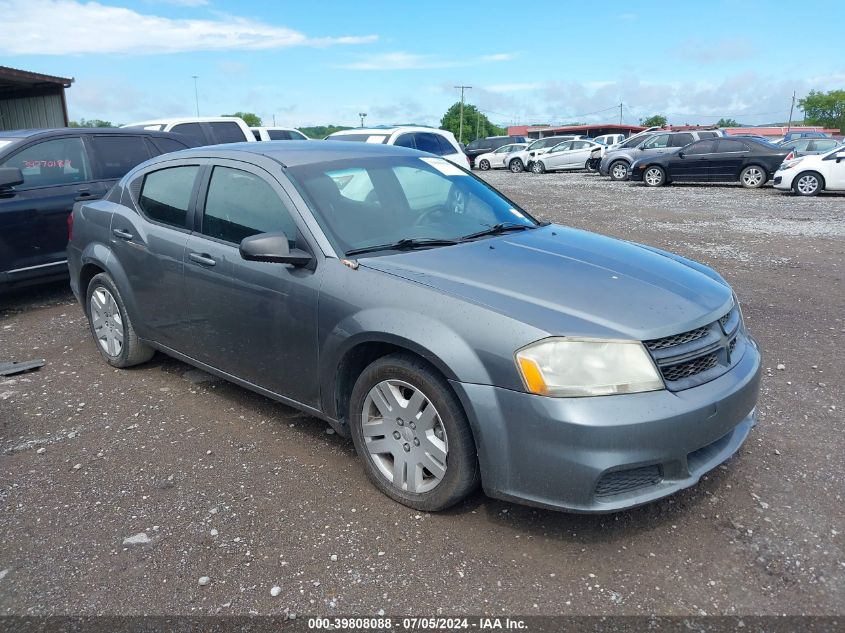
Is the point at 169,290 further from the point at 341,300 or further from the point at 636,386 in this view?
the point at 636,386

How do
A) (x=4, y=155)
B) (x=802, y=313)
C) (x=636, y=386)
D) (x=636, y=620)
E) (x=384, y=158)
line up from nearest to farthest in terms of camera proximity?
(x=636, y=620), (x=636, y=386), (x=384, y=158), (x=802, y=313), (x=4, y=155)

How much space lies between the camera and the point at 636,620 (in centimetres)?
246

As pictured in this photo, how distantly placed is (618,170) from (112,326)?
71.6 ft

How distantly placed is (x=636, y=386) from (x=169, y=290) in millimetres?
2955

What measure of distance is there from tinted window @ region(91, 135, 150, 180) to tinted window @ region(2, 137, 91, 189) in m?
0.17

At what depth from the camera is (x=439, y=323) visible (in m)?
2.88

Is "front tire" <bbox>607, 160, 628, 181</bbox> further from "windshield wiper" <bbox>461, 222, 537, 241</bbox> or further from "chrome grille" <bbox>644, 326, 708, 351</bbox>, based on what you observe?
"chrome grille" <bbox>644, 326, 708, 351</bbox>

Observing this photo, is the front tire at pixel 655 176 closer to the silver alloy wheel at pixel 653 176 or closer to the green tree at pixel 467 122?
the silver alloy wheel at pixel 653 176

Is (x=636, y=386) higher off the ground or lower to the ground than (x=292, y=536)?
higher

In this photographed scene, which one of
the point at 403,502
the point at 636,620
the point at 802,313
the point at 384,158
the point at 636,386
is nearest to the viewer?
the point at 636,620

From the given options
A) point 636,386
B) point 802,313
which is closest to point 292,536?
→ point 636,386

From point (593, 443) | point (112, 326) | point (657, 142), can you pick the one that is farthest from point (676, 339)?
point (657, 142)

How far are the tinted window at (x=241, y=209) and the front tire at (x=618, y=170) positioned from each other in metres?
21.7

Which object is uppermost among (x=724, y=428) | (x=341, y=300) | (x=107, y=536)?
(x=341, y=300)
